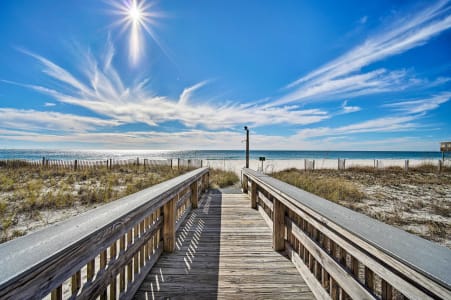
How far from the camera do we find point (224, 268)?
86.0 inches

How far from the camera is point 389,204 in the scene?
5.15 meters

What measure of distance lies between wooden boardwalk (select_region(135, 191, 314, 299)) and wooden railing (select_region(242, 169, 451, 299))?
251 millimetres

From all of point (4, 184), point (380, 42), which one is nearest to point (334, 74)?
point (380, 42)

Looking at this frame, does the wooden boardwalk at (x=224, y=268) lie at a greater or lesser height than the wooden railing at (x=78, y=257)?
lesser

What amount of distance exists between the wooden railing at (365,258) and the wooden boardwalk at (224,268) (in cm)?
25

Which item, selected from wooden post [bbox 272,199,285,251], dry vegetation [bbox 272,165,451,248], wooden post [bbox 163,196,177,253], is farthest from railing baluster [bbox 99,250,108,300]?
dry vegetation [bbox 272,165,451,248]

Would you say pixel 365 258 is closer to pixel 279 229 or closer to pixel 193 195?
pixel 279 229

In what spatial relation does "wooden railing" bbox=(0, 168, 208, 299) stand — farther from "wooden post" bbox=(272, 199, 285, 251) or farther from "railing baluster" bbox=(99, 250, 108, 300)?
"wooden post" bbox=(272, 199, 285, 251)

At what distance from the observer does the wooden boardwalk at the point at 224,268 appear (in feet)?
5.93

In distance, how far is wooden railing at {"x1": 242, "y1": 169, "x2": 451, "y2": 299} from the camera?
0.69 metres

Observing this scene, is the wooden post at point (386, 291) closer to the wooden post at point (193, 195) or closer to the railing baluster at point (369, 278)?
the railing baluster at point (369, 278)

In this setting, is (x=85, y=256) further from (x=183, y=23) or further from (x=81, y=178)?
(x=81, y=178)

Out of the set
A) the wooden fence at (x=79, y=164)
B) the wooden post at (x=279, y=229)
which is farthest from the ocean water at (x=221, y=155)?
the wooden post at (x=279, y=229)

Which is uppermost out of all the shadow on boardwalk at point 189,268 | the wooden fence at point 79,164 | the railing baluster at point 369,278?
the railing baluster at point 369,278
